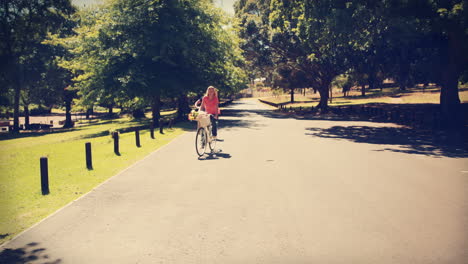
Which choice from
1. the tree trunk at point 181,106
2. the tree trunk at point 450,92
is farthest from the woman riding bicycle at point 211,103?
the tree trunk at point 181,106

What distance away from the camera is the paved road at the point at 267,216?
13.5 feet

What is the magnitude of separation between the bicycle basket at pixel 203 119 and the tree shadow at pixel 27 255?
629cm

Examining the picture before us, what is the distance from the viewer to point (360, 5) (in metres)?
19.0

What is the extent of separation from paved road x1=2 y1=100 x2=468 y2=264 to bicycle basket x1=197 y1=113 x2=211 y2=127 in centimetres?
A: 138

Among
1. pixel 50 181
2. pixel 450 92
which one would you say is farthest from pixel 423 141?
pixel 50 181

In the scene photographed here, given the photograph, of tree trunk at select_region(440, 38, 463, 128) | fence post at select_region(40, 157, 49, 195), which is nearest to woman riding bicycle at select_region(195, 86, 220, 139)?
fence post at select_region(40, 157, 49, 195)

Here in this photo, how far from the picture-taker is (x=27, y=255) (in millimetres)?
4188

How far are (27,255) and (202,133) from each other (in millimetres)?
6723

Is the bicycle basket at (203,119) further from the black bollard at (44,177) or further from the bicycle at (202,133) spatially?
the black bollard at (44,177)

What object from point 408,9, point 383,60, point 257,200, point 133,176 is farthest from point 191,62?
point 257,200

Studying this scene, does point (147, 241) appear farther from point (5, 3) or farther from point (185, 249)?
point (5, 3)

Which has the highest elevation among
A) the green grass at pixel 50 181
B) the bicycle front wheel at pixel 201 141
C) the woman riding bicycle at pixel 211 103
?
the woman riding bicycle at pixel 211 103

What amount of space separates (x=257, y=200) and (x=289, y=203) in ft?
1.92

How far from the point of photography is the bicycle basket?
10.3 m
